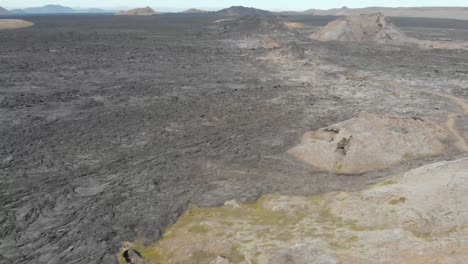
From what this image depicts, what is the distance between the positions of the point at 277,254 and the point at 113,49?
63.5 meters

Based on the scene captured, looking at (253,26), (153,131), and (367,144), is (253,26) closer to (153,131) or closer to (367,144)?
(153,131)

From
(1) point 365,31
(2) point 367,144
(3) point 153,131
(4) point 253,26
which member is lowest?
(3) point 153,131

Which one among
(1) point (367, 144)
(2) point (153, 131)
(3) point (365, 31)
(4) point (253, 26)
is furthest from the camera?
(4) point (253, 26)

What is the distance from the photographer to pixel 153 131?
1239 inches

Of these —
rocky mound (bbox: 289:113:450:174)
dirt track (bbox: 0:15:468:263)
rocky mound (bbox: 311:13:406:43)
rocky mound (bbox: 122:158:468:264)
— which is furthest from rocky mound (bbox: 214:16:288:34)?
rocky mound (bbox: 122:158:468:264)

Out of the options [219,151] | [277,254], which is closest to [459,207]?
[277,254]

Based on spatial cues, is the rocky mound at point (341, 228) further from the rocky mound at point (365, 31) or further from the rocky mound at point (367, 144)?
the rocky mound at point (365, 31)

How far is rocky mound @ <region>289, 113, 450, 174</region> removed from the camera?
85.4 ft

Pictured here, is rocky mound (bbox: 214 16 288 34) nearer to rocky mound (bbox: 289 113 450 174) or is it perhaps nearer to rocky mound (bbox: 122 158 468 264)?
rocky mound (bbox: 289 113 450 174)

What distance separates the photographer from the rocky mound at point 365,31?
93.6 meters

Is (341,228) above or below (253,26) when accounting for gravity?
below

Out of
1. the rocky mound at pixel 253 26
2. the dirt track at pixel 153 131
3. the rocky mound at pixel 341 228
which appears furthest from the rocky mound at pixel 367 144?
the rocky mound at pixel 253 26

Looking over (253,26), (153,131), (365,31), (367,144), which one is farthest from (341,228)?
(253,26)

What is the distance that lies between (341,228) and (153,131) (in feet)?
59.3
